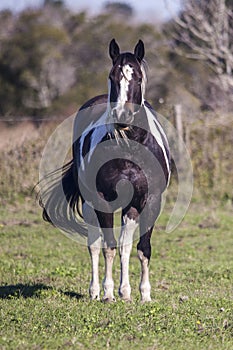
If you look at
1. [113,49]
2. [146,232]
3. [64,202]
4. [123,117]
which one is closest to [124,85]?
[123,117]

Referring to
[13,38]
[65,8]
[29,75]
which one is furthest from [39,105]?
[65,8]

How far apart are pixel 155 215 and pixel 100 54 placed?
38.7 metres

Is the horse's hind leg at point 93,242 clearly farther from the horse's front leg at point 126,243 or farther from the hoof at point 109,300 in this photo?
the horse's front leg at point 126,243

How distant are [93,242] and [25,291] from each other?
90cm

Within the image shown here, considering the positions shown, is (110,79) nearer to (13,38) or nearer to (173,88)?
(173,88)

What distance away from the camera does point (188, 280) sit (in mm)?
9461

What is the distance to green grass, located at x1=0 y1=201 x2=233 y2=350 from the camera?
5816 mm

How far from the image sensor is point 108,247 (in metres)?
7.88

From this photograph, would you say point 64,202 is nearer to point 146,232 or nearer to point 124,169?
point 146,232

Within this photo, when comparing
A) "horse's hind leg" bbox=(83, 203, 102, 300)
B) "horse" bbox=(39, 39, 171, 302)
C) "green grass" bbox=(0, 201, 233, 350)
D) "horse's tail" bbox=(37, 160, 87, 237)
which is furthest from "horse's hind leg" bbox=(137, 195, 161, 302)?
"horse's tail" bbox=(37, 160, 87, 237)

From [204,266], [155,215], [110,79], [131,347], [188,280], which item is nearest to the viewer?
[131,347]

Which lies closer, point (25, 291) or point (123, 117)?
point (123, 117)

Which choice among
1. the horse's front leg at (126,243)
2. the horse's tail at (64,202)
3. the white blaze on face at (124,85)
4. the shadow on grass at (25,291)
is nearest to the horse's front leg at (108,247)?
the horse's front leg at (126,243)

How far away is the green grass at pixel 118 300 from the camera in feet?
19.1
